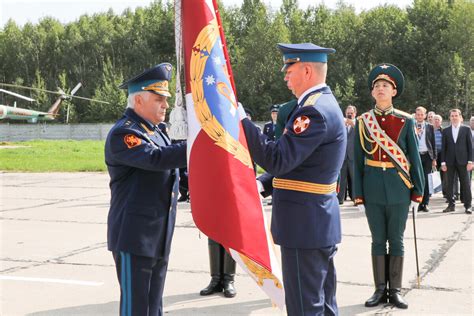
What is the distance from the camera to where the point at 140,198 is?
382 centimetres

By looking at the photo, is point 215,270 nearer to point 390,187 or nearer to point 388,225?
point 388,225

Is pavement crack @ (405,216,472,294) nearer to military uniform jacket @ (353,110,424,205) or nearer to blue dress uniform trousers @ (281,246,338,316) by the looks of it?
military uniform jacket @ (353,110,424,205)

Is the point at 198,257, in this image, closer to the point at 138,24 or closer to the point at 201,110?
the point at 201,110

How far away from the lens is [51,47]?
261 ft

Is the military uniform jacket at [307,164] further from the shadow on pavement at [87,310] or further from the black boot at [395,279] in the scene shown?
the shadow on pavement at [87,310]

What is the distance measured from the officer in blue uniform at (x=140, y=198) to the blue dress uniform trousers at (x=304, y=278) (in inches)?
30.8

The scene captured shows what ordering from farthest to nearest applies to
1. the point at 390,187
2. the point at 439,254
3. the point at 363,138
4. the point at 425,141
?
the point at 425,141 → the point at 439,254 → the point at 363,138 → the point at 390,187

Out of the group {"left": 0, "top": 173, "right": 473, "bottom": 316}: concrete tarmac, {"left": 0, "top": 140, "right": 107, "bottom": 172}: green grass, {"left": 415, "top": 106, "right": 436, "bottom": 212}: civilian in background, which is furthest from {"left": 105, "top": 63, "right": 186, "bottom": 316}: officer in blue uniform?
{"left": 0, "top": 140, "right": 107, "bottom": 172}: green grass

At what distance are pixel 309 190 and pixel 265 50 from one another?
62966mm

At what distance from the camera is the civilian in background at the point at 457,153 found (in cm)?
1185

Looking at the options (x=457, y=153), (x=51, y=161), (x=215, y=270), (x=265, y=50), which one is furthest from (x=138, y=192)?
(x=265, y=50)

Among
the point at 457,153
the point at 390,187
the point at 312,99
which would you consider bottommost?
the point at 457,153

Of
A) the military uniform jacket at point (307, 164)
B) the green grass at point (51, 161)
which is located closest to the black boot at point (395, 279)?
the military uniform jacket at point (307, 164)

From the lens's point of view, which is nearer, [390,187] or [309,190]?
[309,190]
